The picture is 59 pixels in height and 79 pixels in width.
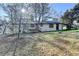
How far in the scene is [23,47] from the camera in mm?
2902

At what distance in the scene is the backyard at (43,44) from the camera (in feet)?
9.44

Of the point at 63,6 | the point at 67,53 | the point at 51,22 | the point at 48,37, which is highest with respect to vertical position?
the point at 63,6

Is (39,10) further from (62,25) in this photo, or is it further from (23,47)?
(23,47)

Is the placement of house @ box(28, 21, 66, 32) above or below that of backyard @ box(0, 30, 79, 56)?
above

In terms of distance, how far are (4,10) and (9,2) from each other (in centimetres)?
13

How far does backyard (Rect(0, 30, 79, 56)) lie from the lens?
2877 mm

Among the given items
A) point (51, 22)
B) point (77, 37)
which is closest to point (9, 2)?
point (51, 22)

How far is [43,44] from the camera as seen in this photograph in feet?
9.55

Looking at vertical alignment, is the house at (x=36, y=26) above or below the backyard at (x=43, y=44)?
above

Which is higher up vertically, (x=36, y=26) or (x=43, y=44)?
(x=36, y=26)

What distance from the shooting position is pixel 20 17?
115 inches

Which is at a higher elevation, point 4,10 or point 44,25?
point 4,10

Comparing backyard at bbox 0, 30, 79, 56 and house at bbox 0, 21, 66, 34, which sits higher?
Result: house at bbox 0, 21, 66, 34

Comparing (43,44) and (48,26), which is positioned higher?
(48,26)
